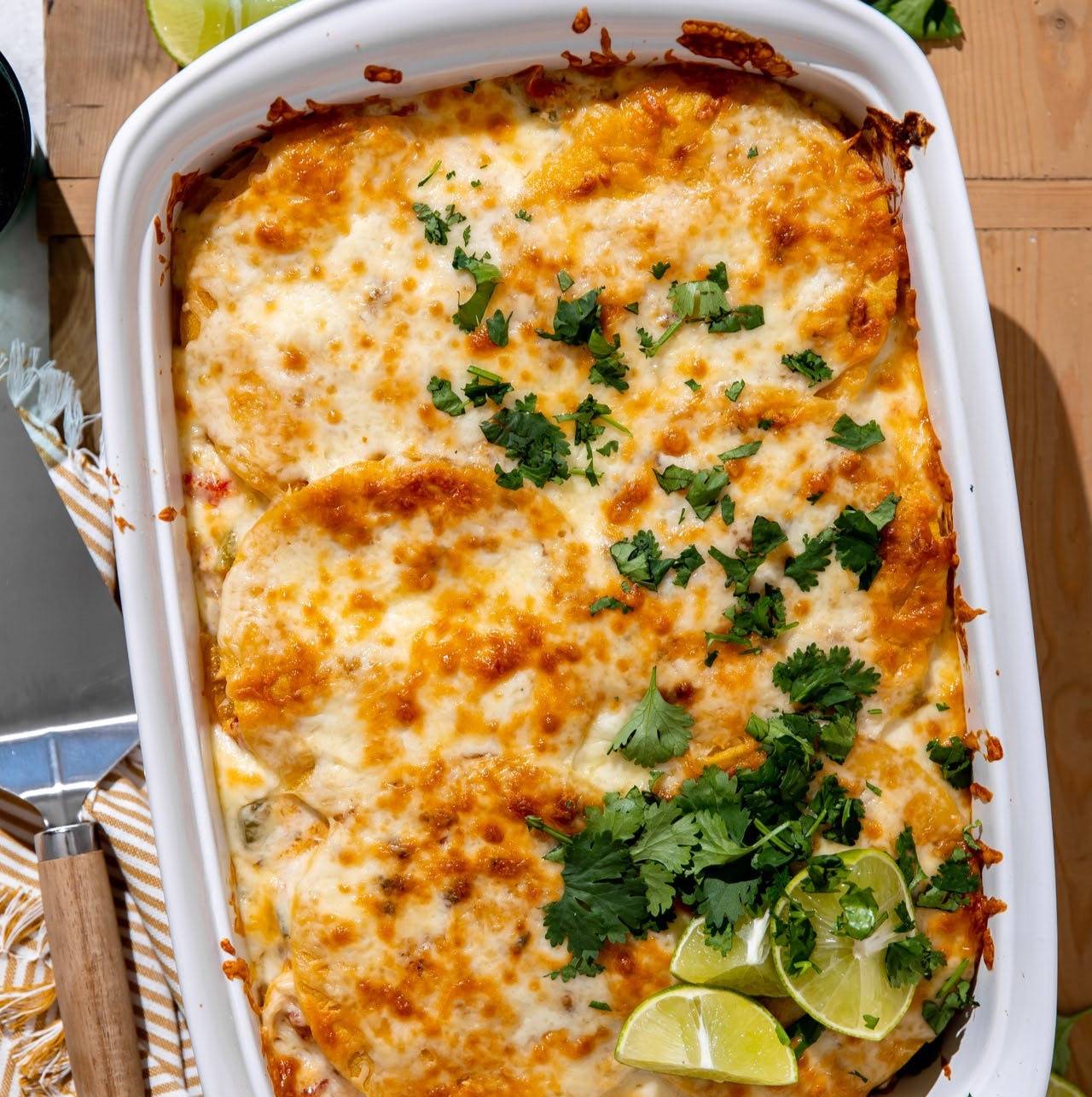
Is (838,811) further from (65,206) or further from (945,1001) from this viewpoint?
(65,206)

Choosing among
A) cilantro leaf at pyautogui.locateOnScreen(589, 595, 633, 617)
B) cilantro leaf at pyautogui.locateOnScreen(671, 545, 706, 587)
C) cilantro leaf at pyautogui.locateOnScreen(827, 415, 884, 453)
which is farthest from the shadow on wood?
cilantro leaf at pyautogui.locateOnScreen(589, 595, 633, 617)

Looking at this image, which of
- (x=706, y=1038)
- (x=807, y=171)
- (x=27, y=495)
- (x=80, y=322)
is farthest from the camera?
(x=80, y=322)

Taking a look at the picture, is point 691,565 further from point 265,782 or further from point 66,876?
point 66,876

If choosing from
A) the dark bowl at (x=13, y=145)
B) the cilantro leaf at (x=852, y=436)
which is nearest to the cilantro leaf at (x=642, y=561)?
the cilantro leaf at (x=852, y=436)

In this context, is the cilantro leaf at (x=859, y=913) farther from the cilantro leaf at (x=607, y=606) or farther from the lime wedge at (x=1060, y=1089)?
the lime wedge at (x=1060, y=1089)

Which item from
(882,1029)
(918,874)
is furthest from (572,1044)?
(918,874)

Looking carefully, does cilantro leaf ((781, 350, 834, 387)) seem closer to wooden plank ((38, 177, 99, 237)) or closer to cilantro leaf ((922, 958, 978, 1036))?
cilantro leaf ((922, 958, 978, 1036))

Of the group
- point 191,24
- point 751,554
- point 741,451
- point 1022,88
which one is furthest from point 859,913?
point 191,24
